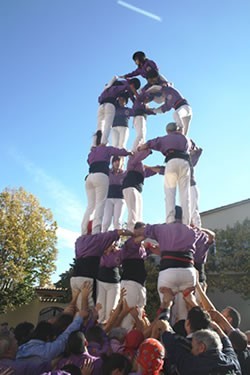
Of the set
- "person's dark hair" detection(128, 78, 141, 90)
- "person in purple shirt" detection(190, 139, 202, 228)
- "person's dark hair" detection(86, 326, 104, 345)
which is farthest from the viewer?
"person's dark hair" detection(128, 78, 141, 90)

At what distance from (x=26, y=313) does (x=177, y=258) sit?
74.7 ft

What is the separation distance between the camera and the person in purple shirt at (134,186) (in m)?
8.23

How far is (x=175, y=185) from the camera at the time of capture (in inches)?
284

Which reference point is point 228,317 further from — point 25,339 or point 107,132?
point 107,132

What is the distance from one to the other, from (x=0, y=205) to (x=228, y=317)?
22936 millimetres

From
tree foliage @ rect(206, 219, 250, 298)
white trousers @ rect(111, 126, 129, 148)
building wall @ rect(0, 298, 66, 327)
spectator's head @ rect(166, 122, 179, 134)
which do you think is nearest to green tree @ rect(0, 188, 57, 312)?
building wall @ rect(0, 298, 66, 327)

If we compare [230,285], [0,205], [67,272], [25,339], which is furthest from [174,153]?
[0,205]

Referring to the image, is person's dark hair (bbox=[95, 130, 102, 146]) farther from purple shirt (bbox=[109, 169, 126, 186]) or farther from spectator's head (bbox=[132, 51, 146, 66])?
spectator's head (bbox=[132, 51, 146, 66])

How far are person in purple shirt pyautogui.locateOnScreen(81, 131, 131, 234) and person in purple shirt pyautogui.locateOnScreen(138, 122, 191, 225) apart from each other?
4.70ft

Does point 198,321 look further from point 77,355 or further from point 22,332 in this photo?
point 22,332

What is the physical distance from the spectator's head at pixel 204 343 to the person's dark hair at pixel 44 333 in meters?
1.77

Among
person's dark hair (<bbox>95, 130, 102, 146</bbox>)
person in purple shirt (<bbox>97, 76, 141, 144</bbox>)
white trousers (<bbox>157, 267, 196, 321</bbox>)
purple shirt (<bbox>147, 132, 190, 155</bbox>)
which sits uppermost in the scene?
person in purple shirt (<bbox>97, 76, 141, 144</bbox>)

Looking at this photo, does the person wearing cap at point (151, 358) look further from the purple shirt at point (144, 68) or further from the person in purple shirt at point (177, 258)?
the purple shirt at point (144, 68)

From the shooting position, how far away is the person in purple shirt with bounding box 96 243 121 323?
7.84 metres
